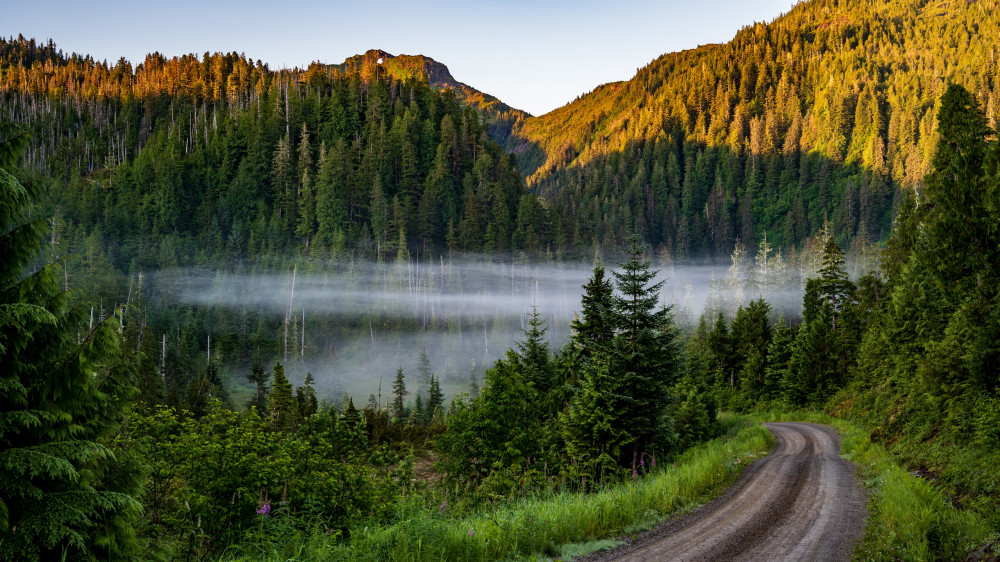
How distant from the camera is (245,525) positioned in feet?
33.4

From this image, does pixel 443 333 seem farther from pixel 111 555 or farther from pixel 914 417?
pixel 111 555

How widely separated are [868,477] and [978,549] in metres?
8.62

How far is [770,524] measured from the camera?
9914mm

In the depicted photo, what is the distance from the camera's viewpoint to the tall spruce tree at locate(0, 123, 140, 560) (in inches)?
240

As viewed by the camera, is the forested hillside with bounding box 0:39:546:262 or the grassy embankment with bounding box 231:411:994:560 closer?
the grassy embankment with bounding box 231:411:994:560

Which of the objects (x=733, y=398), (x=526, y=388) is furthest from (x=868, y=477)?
(x=733, y=398)

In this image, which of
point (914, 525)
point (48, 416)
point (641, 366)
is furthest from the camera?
point (641, 366)

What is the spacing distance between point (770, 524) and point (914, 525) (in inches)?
88.4

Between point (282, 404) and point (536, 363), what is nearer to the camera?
point (536, 363)

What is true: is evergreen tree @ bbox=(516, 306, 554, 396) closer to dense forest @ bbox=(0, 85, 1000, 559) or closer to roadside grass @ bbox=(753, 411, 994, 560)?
dense forest @ bbox=(0, 85, 1000, 559)

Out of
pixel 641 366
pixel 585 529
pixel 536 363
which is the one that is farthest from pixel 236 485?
pixel 536 363

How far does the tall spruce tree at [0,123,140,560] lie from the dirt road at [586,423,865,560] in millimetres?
6664

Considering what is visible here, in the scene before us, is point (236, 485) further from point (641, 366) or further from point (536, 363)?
point (536, 363)

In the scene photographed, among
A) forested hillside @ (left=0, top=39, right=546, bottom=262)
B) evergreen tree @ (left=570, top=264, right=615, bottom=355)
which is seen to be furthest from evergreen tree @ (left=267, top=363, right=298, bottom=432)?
forested hillside @ (left=0, top=39, right=546, bottom=262)
